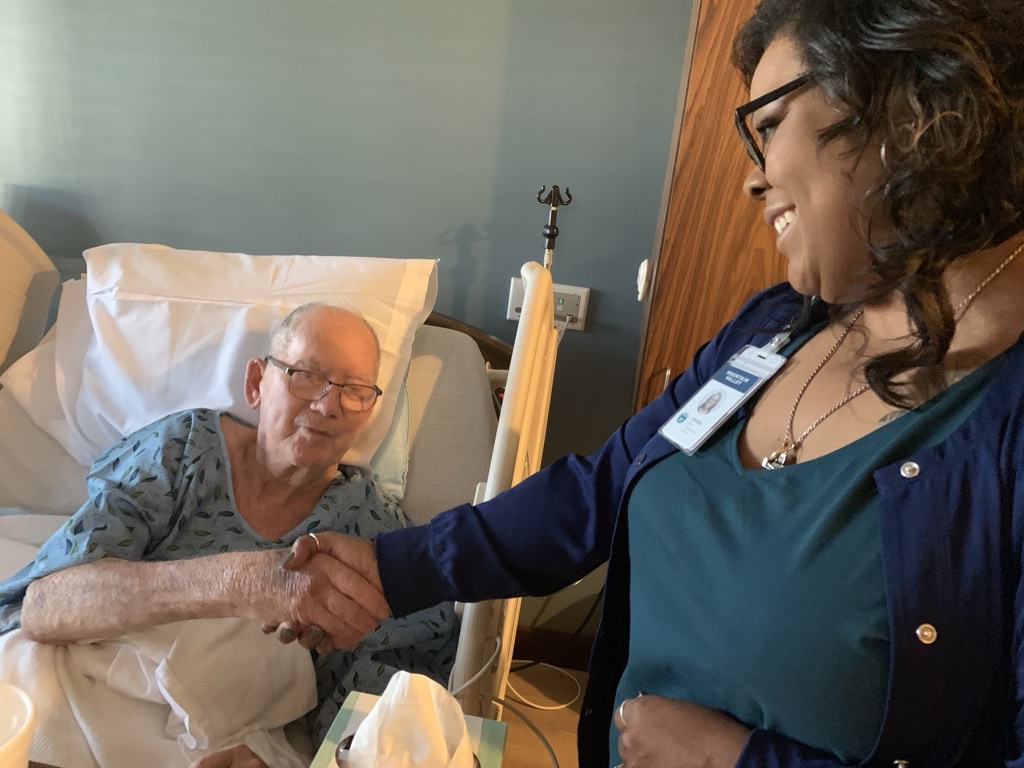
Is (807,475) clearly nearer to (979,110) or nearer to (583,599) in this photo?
(979,110)

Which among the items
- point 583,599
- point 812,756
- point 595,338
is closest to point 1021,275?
point 812,756

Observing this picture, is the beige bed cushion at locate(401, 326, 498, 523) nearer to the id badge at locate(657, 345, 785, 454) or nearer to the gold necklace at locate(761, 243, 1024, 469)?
the id badge at locate(657, 345, 785, 454)

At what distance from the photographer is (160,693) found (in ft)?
3.68

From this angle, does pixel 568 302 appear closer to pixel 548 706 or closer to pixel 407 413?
pixel 407 413

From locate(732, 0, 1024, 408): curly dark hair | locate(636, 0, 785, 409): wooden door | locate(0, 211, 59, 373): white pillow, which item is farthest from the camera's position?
locate(0, 211, 59, 373): white pillow

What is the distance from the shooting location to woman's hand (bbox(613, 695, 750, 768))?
0.71m

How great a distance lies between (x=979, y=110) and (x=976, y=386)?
0.23 m

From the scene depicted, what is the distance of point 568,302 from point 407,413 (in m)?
0.49

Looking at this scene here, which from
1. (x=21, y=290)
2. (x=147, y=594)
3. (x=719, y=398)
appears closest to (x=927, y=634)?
(x=719, y=398)

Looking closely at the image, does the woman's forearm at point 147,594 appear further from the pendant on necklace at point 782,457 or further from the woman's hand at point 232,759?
the pendant on necklace at point 782,457

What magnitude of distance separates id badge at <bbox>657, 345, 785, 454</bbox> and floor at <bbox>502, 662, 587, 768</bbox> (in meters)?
1.12

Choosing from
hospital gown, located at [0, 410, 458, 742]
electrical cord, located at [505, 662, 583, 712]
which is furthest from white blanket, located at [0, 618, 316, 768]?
electrical cord, located at [505, 662, 583, 712]

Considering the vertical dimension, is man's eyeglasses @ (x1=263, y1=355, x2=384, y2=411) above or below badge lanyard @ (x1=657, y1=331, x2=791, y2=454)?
below

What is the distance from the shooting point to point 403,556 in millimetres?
990
